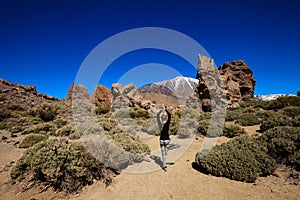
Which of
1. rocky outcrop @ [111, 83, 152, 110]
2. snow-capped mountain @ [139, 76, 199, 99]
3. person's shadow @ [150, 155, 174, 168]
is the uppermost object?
snow-capped mountain @ [139, 76, 199, 99]

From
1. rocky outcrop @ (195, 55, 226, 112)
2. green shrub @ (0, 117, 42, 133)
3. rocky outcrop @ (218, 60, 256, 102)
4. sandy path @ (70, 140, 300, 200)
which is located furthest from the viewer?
rocky outcrop @ (218, 60, 256, 102)

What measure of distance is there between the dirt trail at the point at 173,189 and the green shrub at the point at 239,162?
0.18 meters

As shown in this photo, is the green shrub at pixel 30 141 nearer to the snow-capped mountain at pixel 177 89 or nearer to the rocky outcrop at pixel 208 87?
the rocky outcrop at pixel 208 87

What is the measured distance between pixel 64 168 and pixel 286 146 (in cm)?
623

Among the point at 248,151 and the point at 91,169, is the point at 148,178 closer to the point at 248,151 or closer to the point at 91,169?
the point at 91,169

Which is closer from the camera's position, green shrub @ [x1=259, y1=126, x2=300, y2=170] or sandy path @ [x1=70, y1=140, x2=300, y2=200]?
sandy path @ [x1=70, y1=140, x2=300, y2=200]

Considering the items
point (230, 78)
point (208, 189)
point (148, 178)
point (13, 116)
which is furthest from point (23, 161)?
point (230, 78)

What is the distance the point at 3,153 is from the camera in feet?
26.6

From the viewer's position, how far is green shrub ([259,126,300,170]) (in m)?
4.93

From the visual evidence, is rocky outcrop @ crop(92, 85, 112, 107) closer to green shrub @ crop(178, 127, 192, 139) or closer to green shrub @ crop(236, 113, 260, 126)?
green shrub @ crop(178, 127, 192, 139)

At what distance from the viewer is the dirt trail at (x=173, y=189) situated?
383 centimetres

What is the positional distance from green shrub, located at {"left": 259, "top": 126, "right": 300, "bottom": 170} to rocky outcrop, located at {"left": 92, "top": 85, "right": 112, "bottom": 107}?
2416 cm

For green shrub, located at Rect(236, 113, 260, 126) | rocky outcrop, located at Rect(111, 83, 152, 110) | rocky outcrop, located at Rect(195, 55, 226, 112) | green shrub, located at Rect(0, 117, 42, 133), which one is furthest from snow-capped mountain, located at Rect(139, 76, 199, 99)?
green shrub, located at Rect(0, 117, 42, 133)

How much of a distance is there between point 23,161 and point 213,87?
20959mm
